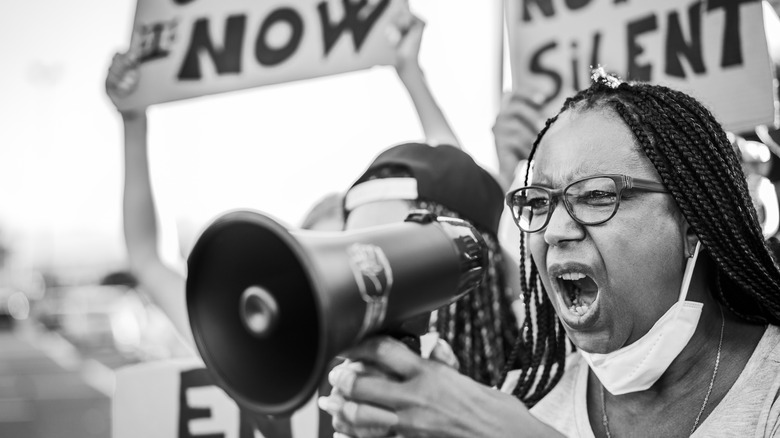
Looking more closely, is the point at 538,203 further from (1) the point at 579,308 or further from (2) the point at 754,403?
(2) the point at 754,403

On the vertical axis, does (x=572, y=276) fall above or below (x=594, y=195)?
below

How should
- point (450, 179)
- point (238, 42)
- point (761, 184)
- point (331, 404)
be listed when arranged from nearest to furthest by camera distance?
1. point (331, 404)
2. point (450, 179)
3. point (761, 184)
4. point (238, 42)

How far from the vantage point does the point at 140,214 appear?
271 cm

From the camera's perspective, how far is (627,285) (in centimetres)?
131

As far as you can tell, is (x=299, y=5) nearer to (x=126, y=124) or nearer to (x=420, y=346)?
(x=126, y=124)

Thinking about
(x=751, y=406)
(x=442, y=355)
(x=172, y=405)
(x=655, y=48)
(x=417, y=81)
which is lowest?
(x=172, y=405)

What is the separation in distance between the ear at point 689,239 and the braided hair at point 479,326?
690 mm

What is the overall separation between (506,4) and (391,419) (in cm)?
207

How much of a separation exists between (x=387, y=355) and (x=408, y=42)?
5.94 feet

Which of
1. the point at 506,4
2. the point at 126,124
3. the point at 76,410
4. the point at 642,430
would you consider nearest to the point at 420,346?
the point at 642,430

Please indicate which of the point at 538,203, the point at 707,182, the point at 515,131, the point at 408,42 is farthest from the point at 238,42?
the point at 707,182

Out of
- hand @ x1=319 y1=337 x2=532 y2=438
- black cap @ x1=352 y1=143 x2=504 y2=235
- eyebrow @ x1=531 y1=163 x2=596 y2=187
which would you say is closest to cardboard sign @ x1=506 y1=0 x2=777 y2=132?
black cap @ x1=352 y1=143 x2=504 y2=235

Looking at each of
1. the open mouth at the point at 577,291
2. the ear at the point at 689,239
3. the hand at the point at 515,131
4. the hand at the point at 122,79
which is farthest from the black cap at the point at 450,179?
the hand at the point at 122,79

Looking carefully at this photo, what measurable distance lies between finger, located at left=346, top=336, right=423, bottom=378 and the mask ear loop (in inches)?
24.4
